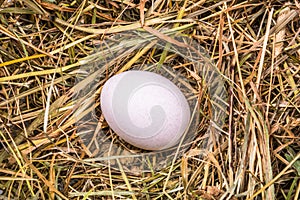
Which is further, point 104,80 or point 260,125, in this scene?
point 104,80

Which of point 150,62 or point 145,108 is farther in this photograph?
point 150,62

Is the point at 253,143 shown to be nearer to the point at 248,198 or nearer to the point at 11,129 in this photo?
the point at 248,198

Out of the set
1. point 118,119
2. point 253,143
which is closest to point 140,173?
point 118,119
